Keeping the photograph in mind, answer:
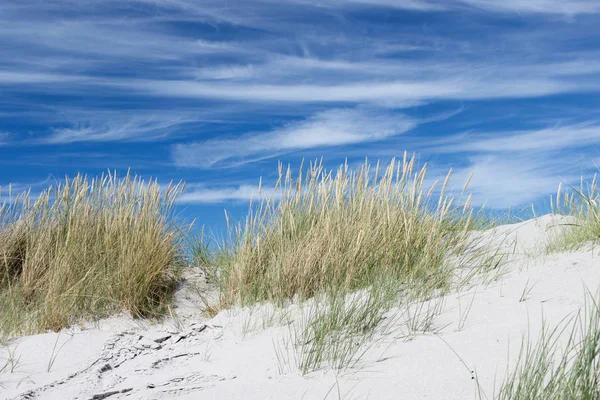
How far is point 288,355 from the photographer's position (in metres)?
2.83

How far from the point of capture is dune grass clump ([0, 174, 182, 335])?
15.5ft

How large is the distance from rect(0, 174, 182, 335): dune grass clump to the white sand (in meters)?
0.30

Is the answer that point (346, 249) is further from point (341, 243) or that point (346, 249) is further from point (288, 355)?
point (288, 355)

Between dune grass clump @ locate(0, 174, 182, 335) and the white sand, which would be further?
dune grass clump @ locate(0, 174, 182, 335)

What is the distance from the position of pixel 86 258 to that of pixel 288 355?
122 inches

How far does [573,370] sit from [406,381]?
706mm

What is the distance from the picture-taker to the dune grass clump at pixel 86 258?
4715 mm

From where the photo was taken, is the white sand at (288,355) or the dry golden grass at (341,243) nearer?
the white sand at (288,355)

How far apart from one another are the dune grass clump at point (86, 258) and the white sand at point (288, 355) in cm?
30

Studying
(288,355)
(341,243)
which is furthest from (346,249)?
(288,355)

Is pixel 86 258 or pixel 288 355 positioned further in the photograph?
pixel 86 258

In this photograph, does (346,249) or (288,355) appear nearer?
(288,355)

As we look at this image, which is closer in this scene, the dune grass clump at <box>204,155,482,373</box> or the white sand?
the white sand

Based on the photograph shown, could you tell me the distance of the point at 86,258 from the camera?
5262 mm
